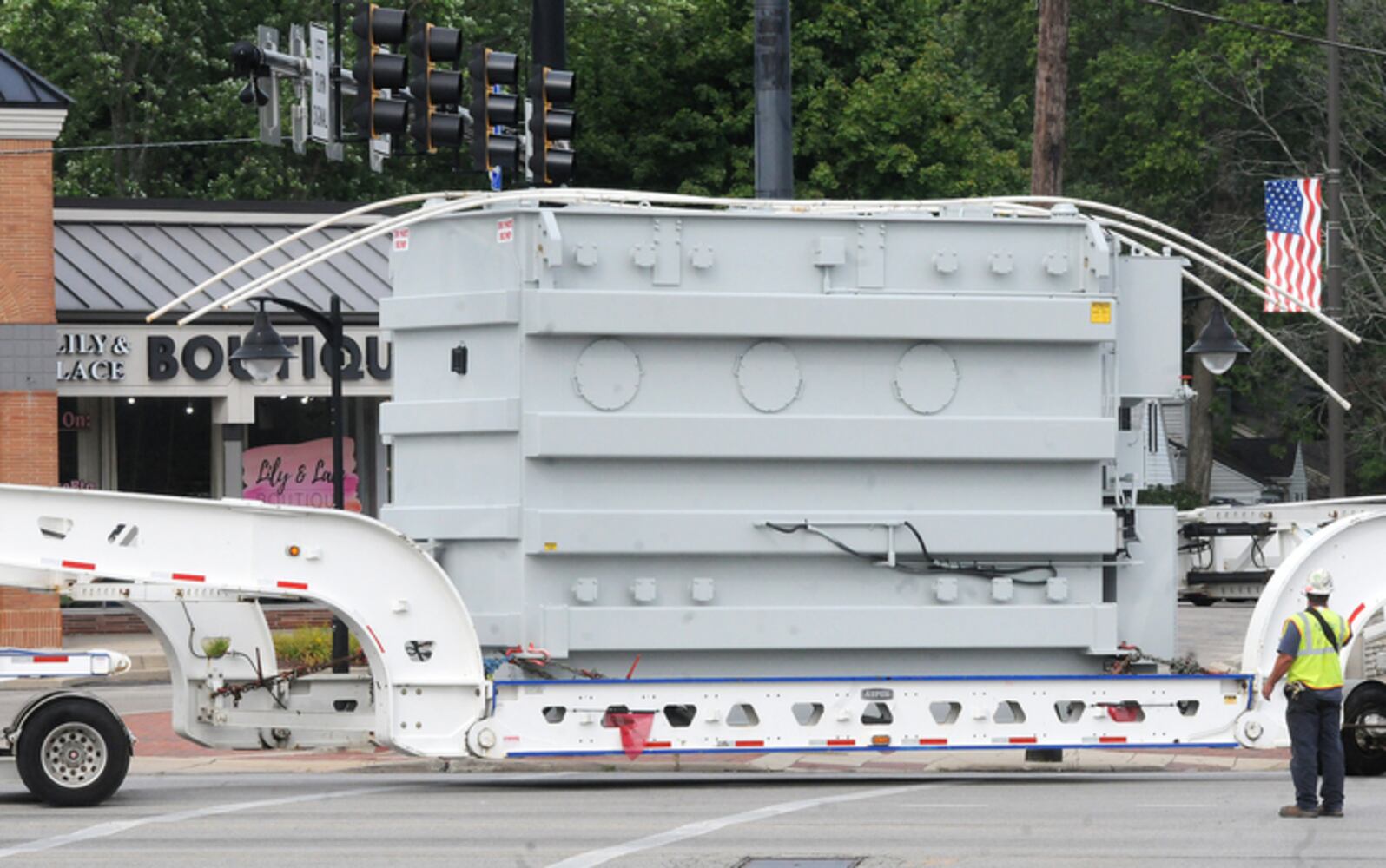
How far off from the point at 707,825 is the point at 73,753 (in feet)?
14.1

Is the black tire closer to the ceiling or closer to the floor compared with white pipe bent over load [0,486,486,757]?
closer to the floor

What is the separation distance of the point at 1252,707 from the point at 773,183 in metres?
6.82

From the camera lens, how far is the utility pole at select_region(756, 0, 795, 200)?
1912 centimetres

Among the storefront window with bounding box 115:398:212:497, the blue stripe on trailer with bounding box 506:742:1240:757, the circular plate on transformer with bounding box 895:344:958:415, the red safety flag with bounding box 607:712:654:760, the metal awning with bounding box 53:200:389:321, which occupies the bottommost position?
the blue stripe on trailer with bounding box 506:742:1240:757

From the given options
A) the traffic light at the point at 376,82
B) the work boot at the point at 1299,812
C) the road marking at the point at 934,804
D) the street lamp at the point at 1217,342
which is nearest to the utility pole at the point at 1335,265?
the street lamp at the point at 1217,342

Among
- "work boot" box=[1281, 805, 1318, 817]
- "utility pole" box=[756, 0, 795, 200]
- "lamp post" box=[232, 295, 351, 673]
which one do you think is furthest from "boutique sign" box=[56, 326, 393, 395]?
"work boot" box=[1281, 805, 1318, 817]

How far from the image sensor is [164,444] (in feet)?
107

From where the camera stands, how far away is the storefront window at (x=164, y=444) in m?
32.4

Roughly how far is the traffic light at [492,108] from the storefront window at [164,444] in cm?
1248

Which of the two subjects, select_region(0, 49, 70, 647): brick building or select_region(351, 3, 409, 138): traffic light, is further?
select_region(0, 49, 70, 647): brick building

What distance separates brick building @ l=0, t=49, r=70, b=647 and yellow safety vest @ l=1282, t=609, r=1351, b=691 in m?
18.2

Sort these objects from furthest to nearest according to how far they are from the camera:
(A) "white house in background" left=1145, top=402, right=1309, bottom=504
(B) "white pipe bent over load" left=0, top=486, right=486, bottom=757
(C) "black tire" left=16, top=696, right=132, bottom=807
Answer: (A) "white house in background" left=1145, top=402, right=1309, bottom=504 < (C) "black tire" left=16, top=696, right=132, bottom=807 < (B) "white pipe bent over load" left=0, top=486, right=486, bottom=757

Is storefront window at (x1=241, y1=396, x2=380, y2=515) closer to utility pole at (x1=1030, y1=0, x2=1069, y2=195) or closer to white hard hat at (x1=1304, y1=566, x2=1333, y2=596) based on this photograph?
utility pole at (x1=1030, y1=0, x2=1069, y2=195)

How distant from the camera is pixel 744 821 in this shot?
508 inches
